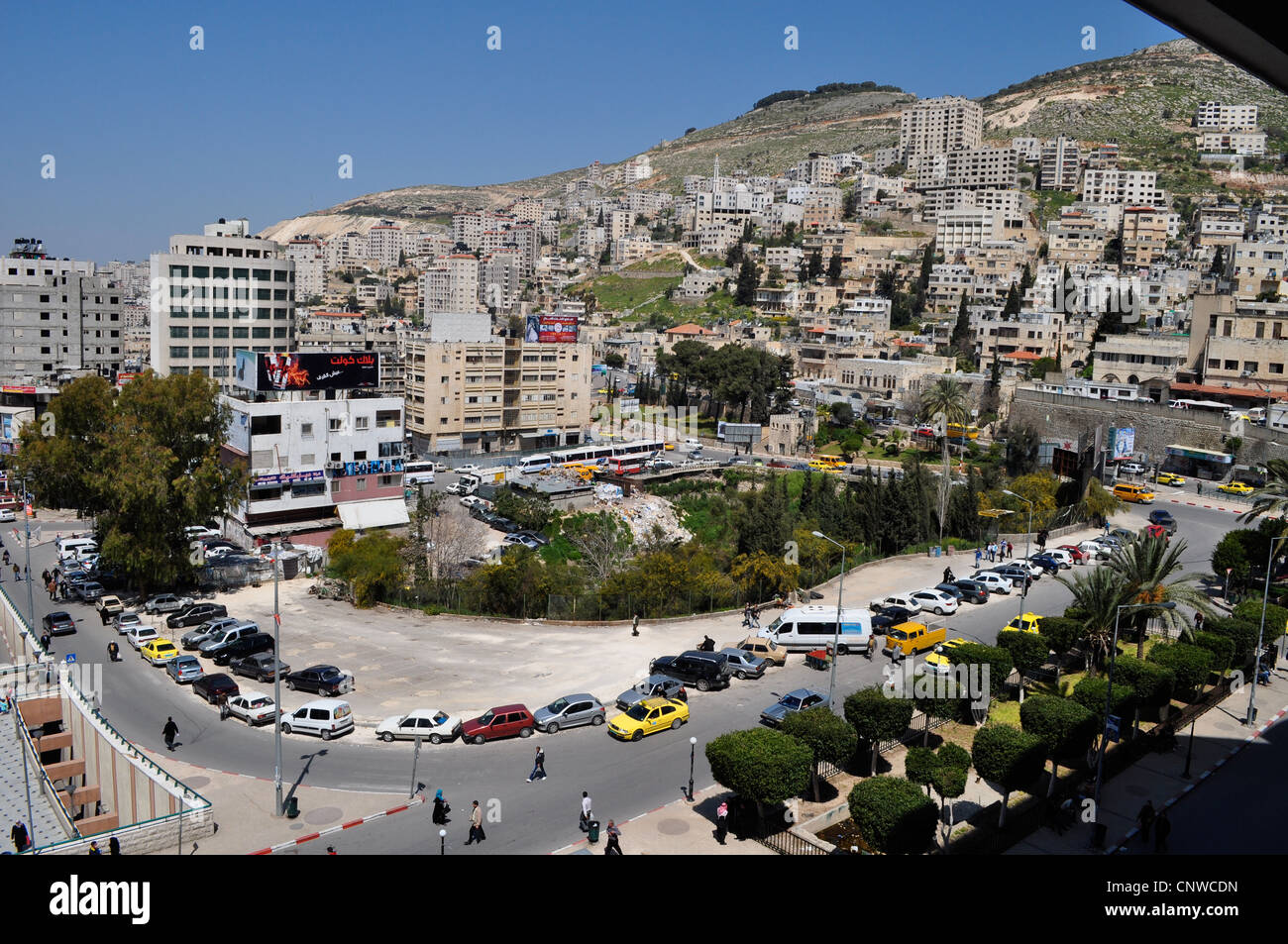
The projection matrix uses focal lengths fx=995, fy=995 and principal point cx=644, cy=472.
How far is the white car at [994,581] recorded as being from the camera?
3406 cm

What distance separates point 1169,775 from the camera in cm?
2050

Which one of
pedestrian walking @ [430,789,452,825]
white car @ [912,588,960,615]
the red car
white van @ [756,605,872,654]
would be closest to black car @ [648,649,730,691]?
white van @ [756,605,872,654]

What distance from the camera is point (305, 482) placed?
43469mm

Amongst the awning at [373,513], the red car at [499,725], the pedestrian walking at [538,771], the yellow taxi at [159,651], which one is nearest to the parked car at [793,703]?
the red car at [499,725]

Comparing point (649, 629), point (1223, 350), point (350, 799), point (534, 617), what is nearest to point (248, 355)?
point (534, 617)

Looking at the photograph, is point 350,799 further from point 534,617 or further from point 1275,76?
point 1275,76

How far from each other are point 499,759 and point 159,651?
12.4 m

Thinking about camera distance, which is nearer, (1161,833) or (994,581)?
(1161,833)

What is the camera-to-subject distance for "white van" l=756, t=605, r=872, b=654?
28.5 meters

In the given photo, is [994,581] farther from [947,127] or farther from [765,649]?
[947,127]

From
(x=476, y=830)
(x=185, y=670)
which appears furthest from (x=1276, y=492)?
(x=185, y=670)

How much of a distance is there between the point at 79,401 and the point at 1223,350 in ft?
209

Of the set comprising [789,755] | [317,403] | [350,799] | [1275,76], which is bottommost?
[350,799]

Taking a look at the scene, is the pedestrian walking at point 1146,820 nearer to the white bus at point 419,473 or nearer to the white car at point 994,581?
the white car at point 994,581
